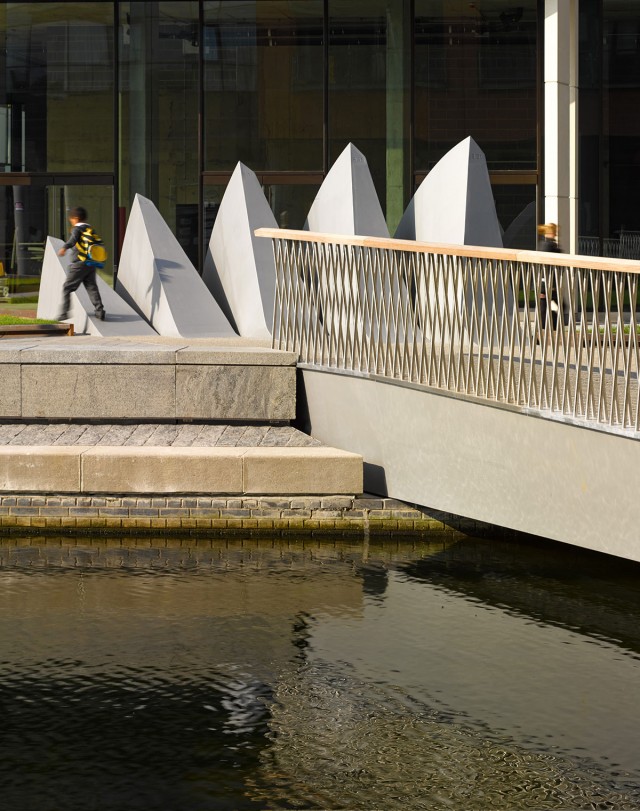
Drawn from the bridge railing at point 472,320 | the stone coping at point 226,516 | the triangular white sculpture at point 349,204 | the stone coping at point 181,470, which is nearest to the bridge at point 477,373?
the bridge railing at point 472,320

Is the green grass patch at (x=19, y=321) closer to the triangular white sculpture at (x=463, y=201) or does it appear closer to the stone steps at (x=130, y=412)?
the stone steps at (x=130, y=412)

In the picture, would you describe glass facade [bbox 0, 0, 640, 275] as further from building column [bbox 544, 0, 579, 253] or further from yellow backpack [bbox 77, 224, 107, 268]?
yellow backpack [bbox 77, 224, 107, 268]

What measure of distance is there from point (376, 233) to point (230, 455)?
399cm

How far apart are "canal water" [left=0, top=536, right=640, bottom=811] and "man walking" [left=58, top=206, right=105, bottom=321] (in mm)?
4025

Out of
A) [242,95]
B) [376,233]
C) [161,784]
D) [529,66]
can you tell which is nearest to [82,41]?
[242,95]

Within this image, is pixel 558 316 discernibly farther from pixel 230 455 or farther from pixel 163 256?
pixel 163 256

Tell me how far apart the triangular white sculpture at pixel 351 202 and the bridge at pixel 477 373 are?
2038 millimetres

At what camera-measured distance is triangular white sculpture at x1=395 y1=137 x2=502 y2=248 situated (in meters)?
13.3

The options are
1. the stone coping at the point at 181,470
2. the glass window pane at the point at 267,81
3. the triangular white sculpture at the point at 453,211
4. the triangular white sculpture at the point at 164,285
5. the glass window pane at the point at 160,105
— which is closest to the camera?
the triangular white sculpture at the point at 453,211

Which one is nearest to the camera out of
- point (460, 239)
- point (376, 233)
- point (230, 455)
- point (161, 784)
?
point (161, 784)

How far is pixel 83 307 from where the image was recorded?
14867mm

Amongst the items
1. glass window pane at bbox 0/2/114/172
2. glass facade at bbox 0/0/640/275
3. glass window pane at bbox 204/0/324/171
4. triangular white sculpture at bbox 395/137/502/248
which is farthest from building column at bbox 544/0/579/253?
glass window pane at bbox 0/2/114/172

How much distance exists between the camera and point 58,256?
15258 millimetres

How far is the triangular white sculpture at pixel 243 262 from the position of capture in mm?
14328
